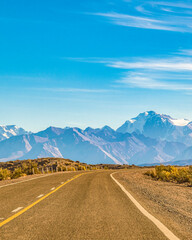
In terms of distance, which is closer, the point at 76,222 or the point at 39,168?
the point at 76,222

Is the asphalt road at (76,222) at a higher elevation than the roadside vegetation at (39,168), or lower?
lower

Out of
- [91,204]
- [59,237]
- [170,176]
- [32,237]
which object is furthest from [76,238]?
[170,176]

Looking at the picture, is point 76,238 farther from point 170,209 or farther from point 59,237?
point 170,209

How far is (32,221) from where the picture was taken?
790 centimetres

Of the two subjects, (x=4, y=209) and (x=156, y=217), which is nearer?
(x=156, y=217)

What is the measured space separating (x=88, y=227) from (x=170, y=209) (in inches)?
159

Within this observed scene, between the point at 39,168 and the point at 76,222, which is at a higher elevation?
the point at 39,168

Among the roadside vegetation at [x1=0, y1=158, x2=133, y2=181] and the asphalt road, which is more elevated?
the roadside vegetation at [x1=0, y1=158, x2=133, y2=181]

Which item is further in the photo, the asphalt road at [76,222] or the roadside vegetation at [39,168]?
the roadside vegetation at [39,168]

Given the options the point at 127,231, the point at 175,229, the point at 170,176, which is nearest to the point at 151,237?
the point at 127,231

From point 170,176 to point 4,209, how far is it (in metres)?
22.0

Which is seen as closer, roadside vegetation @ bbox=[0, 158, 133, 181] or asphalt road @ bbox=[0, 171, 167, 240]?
asphalt road @ bbox=[0, 171, 167, 240]

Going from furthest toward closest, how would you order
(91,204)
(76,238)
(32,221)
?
(91,204), (32,221), (76,238)

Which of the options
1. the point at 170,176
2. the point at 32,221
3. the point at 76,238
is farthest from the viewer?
the point at 170,176
